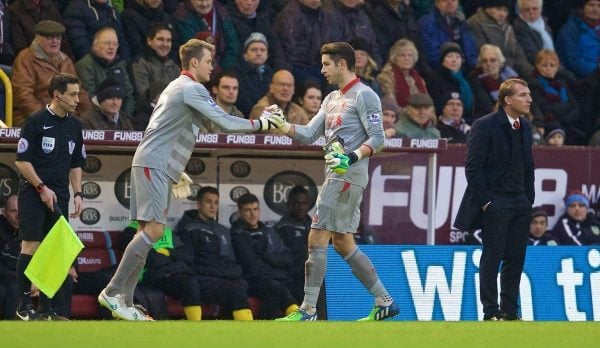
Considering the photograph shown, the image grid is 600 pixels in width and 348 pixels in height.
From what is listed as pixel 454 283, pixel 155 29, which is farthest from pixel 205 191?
pixel 454 283

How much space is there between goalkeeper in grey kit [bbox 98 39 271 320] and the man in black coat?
2.00m

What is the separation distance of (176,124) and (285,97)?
500 centimetres

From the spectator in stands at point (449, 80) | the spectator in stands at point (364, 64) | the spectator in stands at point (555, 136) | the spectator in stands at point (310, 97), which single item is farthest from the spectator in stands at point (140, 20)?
the spectator in stands at point (555, 136)

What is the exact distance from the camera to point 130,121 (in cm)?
1519

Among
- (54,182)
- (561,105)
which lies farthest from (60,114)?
(561,105)

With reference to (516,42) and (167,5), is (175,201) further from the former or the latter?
(516,42)

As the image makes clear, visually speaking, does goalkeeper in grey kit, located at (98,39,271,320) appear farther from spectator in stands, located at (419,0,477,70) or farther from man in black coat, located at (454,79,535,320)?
spectator in stands, located at (419,0,477,70)

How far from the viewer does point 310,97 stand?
16.2 metres

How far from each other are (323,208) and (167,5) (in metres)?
6.66

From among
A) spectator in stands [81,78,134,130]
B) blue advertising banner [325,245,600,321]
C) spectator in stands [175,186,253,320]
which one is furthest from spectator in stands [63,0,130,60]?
blue advertising banner [325,245,600,321]

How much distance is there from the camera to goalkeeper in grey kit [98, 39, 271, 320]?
36.2ft

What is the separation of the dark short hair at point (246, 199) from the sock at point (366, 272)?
3552 mm

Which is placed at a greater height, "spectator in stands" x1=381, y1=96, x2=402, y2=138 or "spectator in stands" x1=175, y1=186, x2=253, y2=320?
"spectator in stands" x1=381, y1=96, x2=402, y2=138
